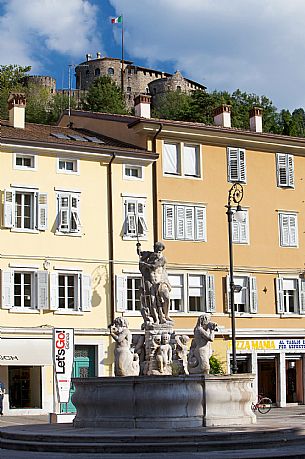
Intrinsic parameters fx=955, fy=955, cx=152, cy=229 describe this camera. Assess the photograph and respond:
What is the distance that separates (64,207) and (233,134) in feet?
30.2

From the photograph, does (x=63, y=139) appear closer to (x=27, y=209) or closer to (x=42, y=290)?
(x=27, y=209)

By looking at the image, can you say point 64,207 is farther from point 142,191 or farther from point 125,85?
point 125,85

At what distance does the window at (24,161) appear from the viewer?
38625mm

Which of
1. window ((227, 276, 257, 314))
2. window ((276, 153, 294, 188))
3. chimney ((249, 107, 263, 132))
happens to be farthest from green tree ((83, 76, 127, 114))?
window ((227, 276, 257, 314))

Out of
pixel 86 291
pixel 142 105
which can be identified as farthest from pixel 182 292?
pixel 142 105

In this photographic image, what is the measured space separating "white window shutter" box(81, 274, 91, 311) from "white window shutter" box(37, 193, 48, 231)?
8.62 feet

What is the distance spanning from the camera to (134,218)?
40562 mm

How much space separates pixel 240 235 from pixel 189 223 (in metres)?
2.71

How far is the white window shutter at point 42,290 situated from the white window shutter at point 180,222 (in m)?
6.63

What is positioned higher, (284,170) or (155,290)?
(284,170)

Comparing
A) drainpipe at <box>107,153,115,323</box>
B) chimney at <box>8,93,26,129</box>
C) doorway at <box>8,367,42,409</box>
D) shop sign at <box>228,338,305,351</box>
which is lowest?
doorway at <box>8,367,42,409</box>

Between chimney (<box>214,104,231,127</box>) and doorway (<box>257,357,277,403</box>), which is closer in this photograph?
doorway (<box>257,357,277,403</box>)

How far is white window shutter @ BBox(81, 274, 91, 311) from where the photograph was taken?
127ft

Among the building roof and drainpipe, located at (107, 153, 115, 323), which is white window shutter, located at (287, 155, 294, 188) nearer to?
the building roof
